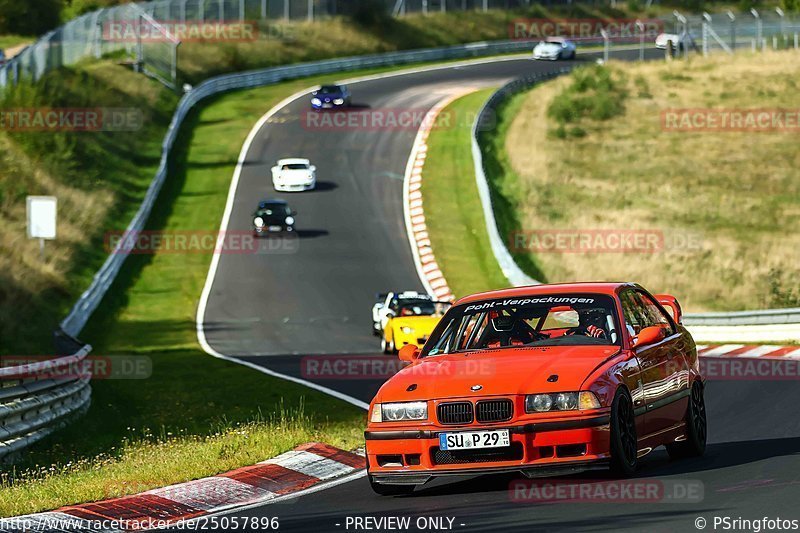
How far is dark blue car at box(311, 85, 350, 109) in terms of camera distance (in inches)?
2511

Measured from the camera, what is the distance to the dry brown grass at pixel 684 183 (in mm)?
37031

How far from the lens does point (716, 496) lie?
8.75 meters

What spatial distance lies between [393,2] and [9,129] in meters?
46.5

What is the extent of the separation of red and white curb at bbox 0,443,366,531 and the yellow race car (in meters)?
13.4

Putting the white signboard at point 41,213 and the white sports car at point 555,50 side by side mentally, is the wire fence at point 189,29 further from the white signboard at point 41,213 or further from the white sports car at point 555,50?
the white signboard at point 41,213

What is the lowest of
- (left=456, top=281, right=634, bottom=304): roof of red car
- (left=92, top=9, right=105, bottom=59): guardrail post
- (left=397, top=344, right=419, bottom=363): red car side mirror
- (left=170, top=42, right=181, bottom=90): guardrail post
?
(left=170, top=42, right=181, bottom=90): guardrail post

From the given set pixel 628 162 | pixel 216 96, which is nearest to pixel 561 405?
pixel 628 162

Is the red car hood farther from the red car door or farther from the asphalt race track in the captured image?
the asphalt race track

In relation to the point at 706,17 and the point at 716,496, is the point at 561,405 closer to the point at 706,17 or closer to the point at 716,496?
the point at 716,496

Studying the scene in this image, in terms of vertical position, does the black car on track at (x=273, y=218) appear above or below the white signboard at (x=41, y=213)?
below

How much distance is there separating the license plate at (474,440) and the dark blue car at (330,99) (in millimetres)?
55063

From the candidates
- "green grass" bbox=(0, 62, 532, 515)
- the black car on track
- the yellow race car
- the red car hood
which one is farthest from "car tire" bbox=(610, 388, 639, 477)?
the black car on track

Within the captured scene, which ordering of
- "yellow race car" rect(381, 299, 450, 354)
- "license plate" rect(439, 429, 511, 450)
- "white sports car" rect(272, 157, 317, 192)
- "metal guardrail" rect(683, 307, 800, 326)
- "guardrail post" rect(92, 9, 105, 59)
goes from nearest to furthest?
"license plate" rect(439, 429, 511, 450) → "metal guardrail" rect(683, 307, 800, 326) → "yellow race car" rect(381, 299, 450, 354) → "white sports car" rect(272, 157, 317, 192) → "guardrail post" rect(92, 9, 105, 59)

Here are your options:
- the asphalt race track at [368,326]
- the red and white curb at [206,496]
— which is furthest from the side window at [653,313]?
the red and white curb at [206,496]
